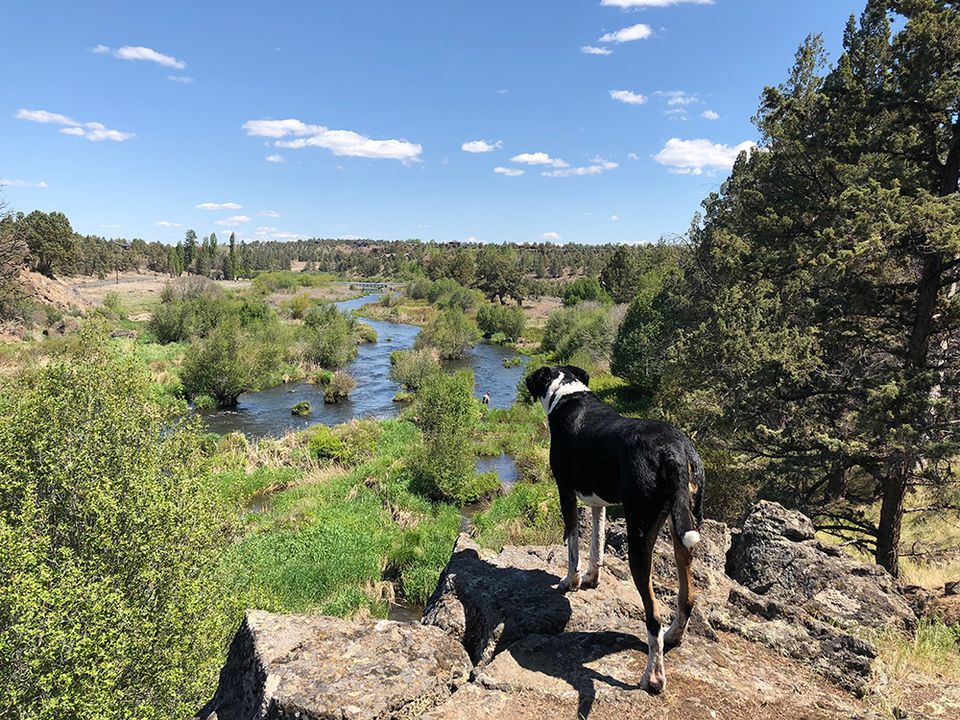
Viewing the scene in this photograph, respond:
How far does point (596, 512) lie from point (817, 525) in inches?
342

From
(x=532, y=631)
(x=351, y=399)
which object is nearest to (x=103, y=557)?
(x=532, y=631)

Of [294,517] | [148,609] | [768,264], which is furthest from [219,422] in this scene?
[768,264]

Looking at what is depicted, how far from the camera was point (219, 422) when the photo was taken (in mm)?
32688

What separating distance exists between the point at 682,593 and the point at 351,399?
36.4m

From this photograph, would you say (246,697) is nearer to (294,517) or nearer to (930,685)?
(930,685)

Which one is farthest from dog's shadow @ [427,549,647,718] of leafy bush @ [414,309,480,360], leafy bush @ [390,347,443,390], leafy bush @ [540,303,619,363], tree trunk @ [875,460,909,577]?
leafy bush @ [414,309,480,360]

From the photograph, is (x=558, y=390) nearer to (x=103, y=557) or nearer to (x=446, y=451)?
(x=103, y=557)

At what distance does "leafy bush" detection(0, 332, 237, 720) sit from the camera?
Answer: 6.59 meters

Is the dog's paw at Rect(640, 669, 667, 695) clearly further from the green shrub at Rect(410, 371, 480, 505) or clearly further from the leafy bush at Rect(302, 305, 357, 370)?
the leafy bush at Rect(302, 305, 357, 370)

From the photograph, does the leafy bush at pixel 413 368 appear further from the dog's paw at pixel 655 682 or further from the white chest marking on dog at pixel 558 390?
the dog's paw at pixel 655 682

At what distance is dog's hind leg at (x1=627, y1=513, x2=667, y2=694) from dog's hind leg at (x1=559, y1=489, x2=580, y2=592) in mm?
930

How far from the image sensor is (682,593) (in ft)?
13.6

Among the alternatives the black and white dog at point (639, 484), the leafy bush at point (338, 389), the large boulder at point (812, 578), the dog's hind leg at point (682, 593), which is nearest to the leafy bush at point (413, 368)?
the leafy bush at point (338, 389)

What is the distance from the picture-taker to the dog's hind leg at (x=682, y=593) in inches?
154
